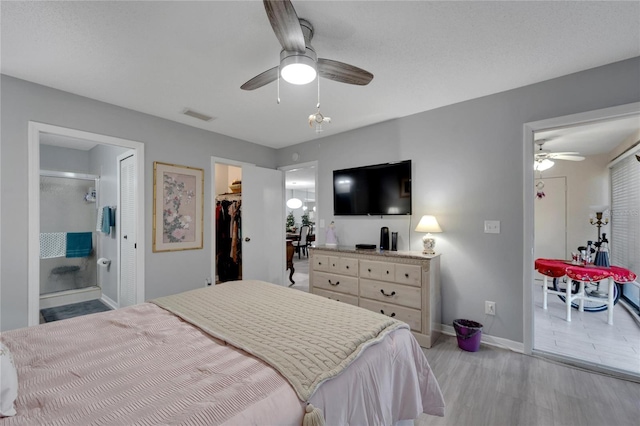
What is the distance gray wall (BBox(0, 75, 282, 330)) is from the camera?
2270 millimetres

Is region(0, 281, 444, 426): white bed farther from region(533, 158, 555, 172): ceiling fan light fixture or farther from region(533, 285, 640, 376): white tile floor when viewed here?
region(533, 158, 555, 172): ceiling fan light fixture

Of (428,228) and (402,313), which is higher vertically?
(428,228)

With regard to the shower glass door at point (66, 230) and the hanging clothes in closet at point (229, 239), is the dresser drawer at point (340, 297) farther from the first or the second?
the shower glass door at point (66, 230)

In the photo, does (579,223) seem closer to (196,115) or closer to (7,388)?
(196,115)

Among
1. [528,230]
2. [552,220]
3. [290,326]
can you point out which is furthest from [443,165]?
[552,220]

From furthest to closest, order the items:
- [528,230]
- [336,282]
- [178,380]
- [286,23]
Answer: [336,282] → [528,230] → [286,23] → [178,380]

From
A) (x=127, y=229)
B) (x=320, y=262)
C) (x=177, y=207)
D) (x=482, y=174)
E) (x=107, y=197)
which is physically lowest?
(x=320, y=262)

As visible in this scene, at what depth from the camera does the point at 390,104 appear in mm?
2863

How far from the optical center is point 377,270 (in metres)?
2.92

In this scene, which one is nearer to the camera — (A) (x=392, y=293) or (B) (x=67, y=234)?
(A) (x=392, y=293)

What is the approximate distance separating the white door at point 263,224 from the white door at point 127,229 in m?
1.35

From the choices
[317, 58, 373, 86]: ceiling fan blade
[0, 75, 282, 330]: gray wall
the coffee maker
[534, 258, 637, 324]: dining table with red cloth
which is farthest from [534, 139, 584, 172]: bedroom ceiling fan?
[0, 75, 282, 330]: gray wall

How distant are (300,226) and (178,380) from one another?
341 inches

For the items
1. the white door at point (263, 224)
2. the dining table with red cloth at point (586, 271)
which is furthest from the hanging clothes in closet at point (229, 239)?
the dining table with red cloth at point (586, 271)
